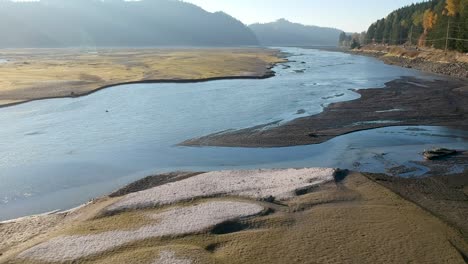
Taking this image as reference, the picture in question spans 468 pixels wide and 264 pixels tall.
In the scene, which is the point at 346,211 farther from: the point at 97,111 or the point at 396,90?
the point at 396,90

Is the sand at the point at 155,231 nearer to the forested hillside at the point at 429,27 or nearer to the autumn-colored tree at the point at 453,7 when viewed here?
the forested hillside at the point at 429,27

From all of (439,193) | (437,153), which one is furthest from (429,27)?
(439,193)

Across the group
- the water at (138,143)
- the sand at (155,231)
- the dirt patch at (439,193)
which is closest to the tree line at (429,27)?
the water at (138,143)

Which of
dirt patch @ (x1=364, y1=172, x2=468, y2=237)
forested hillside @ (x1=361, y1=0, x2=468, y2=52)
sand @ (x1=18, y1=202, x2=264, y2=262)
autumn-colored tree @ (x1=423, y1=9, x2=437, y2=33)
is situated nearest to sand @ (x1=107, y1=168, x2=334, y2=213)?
sand @ (x1=18, y1=202, x2=264, y2=262)

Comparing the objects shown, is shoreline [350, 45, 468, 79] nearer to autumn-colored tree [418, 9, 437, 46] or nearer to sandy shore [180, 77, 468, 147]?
autumn-colored tree [418, 9, 437, 46]

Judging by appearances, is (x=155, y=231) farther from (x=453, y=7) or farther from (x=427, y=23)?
(x=427, y=23)

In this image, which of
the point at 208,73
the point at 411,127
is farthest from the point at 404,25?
the point at 411,127
